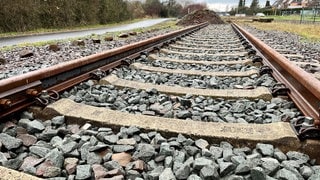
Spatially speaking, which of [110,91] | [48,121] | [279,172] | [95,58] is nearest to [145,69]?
[95,58]

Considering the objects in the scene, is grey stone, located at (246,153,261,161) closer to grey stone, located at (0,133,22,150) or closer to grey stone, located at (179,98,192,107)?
grey stone, located at (179,98,192,107)

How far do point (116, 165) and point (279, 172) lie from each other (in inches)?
30.4

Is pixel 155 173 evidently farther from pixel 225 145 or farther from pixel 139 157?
pixel 225 145

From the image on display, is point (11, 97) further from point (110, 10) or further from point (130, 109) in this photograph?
point (110, 10)

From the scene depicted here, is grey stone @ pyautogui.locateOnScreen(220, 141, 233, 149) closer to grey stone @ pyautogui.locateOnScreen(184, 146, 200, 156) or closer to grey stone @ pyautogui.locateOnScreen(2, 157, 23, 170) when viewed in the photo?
grey stone @ pyautogui.locateOnScreen(184, 146, 200, 156)

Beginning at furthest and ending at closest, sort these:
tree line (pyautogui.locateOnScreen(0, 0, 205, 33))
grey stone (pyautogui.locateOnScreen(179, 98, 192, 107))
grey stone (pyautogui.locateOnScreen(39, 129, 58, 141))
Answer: tree line (pyautogui.locateOnScreen(0, 0, 205, 33)), grey stone (pyautogui.locateOnScreen(179, 98, 192, 107)), grey stone (pyautogui.locateOnScreen(39, 129, 58, 141))

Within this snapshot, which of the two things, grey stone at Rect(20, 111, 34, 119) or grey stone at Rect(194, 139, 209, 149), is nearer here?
grey stone at Rect(194, 139, 209, 149)

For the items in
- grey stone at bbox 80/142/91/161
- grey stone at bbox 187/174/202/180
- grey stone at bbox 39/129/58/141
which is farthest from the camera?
grey stone at bbox 39/129/58/141

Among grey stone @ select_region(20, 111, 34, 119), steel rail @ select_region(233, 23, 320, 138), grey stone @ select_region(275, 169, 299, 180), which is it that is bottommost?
grey stone @ select_region(275, 169, 299, 180)

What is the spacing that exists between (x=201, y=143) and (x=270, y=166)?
0.39m

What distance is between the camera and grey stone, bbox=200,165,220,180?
1559mm

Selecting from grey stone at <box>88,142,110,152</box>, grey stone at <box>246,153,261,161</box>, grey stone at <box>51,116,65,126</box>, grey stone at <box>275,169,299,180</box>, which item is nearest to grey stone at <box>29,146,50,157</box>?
grey stone at <box>88,142,110,152</box>

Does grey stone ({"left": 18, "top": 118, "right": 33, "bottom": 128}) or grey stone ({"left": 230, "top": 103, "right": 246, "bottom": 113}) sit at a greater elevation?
grey stone ({"left": 18, "top": 118, "right": 33, "bottom": 128})

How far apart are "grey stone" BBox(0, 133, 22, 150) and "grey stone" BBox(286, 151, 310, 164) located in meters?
1.42
